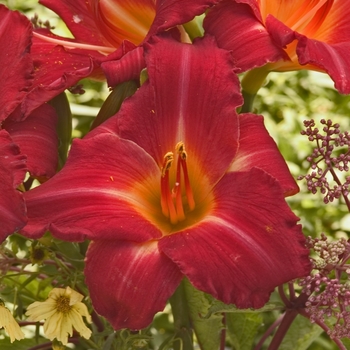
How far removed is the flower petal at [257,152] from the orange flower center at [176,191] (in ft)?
0.14

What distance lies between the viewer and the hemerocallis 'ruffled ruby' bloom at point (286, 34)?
624 millimetres

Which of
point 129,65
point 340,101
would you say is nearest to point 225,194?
point 129,65

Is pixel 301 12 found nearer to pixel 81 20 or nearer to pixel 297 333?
pixel 81 20

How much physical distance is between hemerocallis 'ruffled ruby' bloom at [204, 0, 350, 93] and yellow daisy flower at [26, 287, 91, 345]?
25 cm

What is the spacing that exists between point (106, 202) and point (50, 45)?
0.19 m

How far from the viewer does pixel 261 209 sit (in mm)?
591

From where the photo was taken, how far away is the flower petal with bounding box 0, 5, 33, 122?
641 millimetres

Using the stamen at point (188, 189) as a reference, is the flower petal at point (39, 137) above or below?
above

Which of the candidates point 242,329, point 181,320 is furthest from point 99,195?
point 242,329

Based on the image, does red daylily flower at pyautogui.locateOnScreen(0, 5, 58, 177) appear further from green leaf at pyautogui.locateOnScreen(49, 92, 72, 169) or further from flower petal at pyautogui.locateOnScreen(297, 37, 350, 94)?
flower petal at pyautogui.locateOnScreen(297, 37, 350, 94)

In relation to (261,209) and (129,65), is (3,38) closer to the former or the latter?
(129,65)

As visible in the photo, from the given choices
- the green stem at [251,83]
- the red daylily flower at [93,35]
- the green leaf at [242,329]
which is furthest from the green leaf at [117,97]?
the green leaf at [242,329]

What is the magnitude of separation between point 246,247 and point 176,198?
4.1 inches

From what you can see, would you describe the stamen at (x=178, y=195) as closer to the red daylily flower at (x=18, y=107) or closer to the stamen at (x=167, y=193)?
the stamen at (x=167, y=193)
